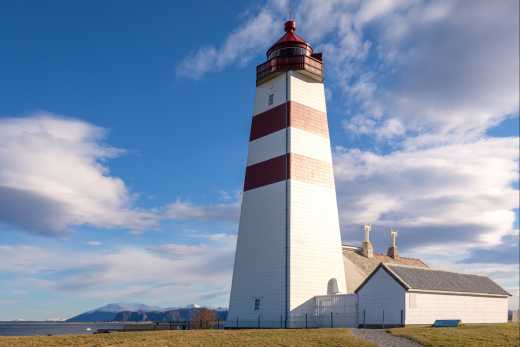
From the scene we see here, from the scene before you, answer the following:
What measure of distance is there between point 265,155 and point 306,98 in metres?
5.52

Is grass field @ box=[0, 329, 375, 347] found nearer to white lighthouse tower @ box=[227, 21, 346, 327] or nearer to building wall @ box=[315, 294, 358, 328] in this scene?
building wall @ box=[315, 294, 358, 328]

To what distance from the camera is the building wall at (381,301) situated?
34994 millimetres

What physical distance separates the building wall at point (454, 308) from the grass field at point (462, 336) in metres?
2.58

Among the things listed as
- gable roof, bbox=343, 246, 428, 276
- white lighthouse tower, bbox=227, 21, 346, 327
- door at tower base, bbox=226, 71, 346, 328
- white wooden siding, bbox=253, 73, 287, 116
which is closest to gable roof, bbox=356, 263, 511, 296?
door at tower base, bbox=226, 71, 346, 328

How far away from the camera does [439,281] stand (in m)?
38.7

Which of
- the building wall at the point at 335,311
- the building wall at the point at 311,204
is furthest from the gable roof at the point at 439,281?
the building wall at the point at 311,204

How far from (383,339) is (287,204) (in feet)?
40.6

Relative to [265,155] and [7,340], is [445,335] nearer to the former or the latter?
[265,155]

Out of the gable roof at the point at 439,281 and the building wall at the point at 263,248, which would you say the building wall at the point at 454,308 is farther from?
the building wall at the point at 263,248

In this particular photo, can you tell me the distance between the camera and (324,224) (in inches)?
1543

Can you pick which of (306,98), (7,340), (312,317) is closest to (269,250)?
(312,317)

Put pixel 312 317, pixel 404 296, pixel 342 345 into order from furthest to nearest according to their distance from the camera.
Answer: pixel 312 317 < pixel 404 296 < pixel 342 345

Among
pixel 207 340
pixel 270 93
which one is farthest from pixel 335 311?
pixel 270 93

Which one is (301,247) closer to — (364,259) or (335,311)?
(335,311)
